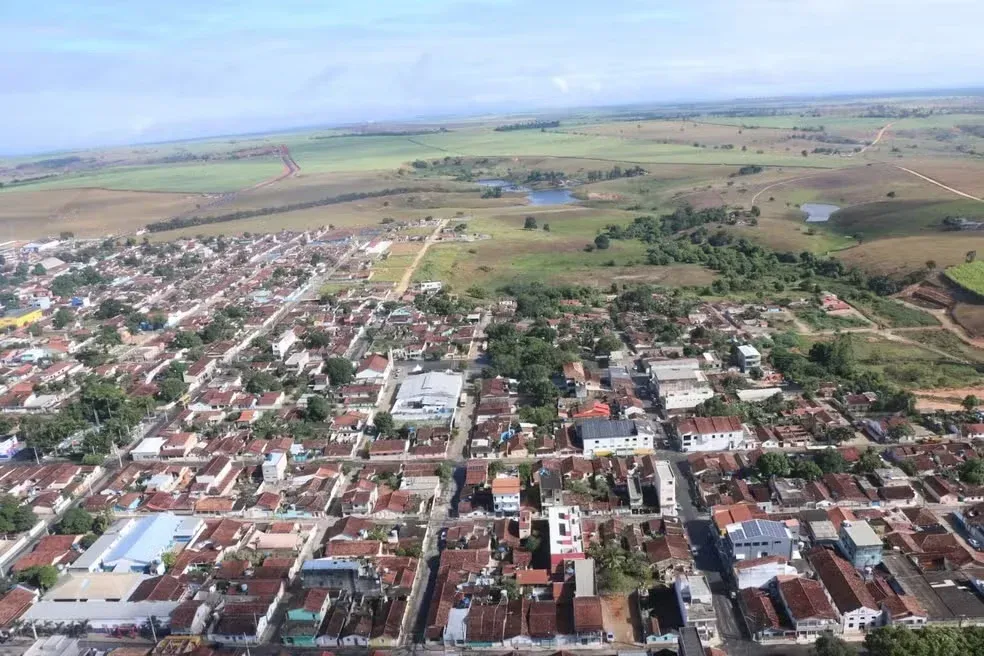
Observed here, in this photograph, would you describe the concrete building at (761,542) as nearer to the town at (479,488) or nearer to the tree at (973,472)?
the town at (479,488)

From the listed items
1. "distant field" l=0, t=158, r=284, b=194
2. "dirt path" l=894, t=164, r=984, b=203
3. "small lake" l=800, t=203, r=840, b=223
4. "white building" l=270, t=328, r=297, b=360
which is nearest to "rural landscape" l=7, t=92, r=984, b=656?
"white building" l=270, t=328, r=297, b=360

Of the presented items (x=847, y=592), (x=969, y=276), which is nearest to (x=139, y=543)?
(x=847, y=592)

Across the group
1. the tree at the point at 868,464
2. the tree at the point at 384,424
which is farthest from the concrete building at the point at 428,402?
the tree at the point at 868,464

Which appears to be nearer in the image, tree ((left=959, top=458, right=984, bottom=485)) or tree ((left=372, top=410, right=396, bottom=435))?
tree ((left=959, top=458, right=984, bottom=485))

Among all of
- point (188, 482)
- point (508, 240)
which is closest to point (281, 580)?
point (188, 482)

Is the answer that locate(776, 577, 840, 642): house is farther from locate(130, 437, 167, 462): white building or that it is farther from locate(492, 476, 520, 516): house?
locate(130, 437, 167, 462): white building
